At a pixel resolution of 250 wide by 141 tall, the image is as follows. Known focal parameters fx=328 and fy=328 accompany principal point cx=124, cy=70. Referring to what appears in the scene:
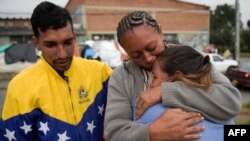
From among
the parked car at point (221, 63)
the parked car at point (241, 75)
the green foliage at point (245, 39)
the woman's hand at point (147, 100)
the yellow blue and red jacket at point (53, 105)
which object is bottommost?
the green foliage at point (245, 39)

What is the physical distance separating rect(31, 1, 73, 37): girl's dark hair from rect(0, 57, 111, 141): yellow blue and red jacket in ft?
0.71

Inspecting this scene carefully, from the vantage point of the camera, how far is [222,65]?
16.5 metres

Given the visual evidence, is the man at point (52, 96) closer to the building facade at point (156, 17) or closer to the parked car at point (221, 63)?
the parked car at point (221, 63)

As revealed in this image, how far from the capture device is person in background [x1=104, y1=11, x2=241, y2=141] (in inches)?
51.1

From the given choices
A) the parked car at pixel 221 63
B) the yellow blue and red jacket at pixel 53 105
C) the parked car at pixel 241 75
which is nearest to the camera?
the yellow blue and red jacket at pixel 53 105

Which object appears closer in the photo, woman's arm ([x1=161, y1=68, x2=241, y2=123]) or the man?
woman's arm ([x1=161, y1=68, x2=241, y2=123])

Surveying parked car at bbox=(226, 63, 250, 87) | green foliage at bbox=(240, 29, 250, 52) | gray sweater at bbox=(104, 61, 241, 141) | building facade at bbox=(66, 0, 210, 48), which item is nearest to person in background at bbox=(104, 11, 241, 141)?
gray sweater at bbox=(104, 61, 241, 141)

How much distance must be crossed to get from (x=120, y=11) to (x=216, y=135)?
114ft

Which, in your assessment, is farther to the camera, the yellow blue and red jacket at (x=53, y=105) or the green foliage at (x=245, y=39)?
the green foliage at (x=245, y=39)

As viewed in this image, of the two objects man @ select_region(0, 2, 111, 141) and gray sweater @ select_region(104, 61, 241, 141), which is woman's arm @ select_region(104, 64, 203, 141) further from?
man @ select_region(0, 2, 111, 141)

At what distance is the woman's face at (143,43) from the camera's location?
1523mm

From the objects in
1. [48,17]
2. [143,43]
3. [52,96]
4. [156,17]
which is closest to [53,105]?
[52,96]

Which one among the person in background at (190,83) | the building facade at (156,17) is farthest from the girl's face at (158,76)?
the building facade at (156,17)

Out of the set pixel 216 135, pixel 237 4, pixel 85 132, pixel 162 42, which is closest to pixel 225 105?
pixel 216 135
